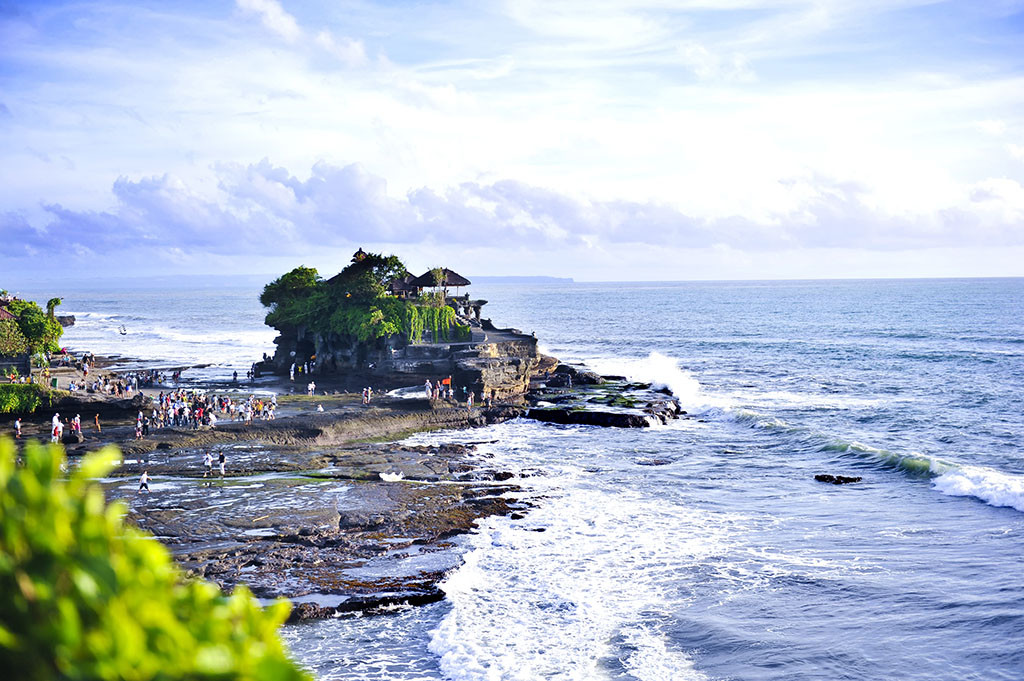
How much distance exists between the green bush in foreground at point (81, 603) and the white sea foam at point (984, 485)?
33.6 meters

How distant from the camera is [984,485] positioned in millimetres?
32906

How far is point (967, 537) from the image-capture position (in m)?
27.5

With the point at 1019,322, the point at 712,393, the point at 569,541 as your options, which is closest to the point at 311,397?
the point at 712,393

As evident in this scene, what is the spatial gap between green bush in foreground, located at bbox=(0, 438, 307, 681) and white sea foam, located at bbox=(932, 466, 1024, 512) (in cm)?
3359

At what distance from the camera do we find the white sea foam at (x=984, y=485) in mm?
31323

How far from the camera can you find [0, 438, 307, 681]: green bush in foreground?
4.05 meters

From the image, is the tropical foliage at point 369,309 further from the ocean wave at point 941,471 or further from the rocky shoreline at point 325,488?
the ocean wave at point 941,471

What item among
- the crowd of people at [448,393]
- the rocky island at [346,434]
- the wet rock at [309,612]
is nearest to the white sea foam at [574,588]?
the rocky island at [346,434]

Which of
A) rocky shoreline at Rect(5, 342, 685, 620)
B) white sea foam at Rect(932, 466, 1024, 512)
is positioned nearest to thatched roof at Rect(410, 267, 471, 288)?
rocky shoreline at Rect(5, 342, 685, 620)

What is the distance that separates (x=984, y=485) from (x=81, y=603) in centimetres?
3591

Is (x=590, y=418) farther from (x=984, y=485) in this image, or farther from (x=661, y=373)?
(x=661, y=373)

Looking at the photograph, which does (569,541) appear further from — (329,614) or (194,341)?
(194,341)

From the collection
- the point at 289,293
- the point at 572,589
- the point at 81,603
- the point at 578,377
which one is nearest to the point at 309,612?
the point at 572,589

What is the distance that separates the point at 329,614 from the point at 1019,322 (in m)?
131
